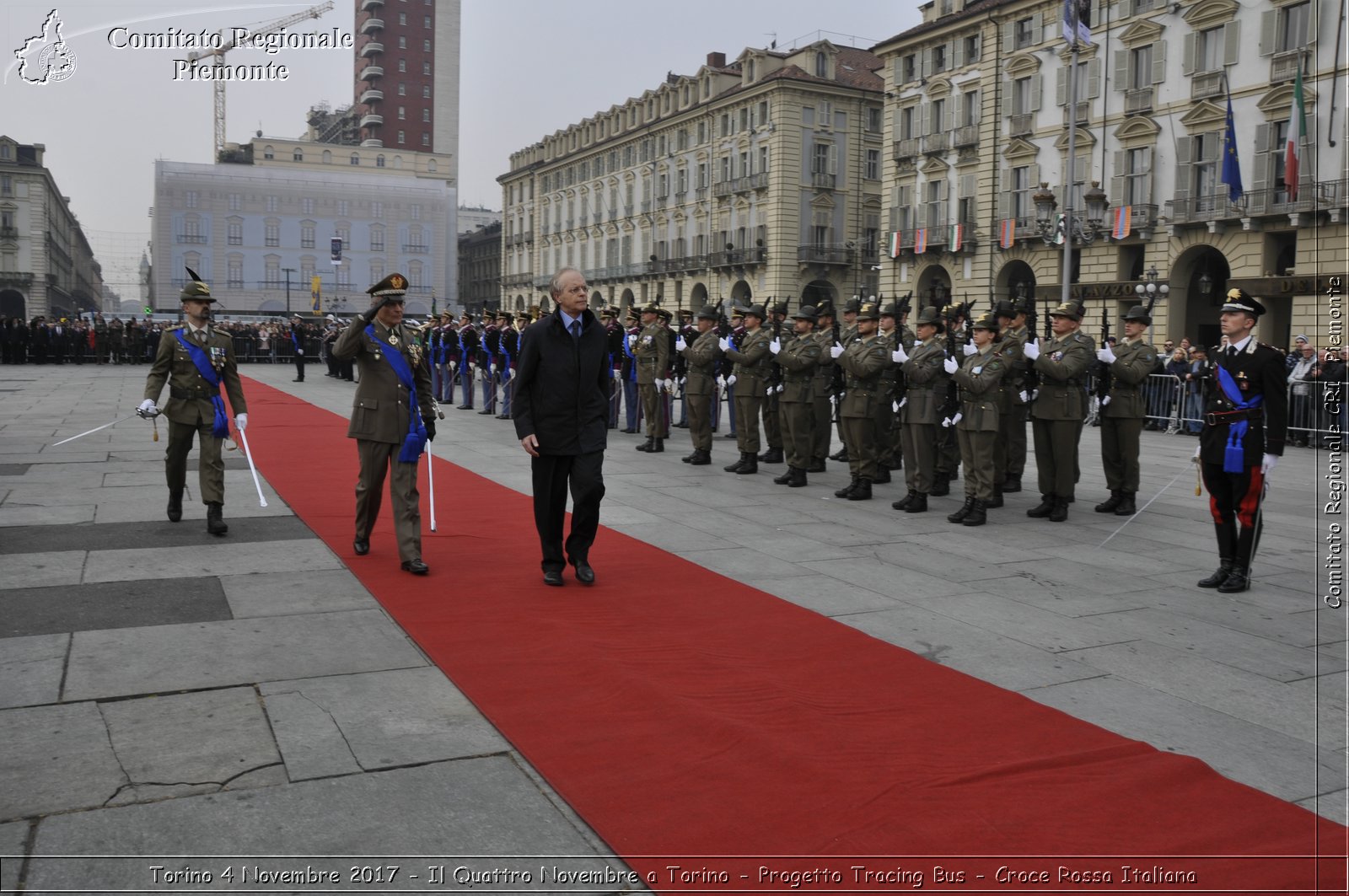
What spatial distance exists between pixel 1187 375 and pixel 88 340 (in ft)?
124

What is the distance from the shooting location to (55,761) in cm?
402

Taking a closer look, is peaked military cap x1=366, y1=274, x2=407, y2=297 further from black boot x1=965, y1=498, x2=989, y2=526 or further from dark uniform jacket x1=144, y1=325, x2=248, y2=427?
black boot x1=965, y1=498, x2=989, y2=526

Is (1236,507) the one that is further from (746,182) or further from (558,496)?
(746,182)

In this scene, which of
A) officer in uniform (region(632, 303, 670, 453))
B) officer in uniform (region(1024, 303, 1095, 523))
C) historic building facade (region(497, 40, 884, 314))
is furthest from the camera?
historic building facade (region(497, 40, 884, 314))

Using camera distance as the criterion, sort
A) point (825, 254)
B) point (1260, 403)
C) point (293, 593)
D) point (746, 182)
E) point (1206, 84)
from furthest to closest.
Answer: point (746, 182) < point (825, 254) < point (1206, 84) < point (1260, 403) < point (293, 593)

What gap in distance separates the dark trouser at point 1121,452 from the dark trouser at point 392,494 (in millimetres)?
6543

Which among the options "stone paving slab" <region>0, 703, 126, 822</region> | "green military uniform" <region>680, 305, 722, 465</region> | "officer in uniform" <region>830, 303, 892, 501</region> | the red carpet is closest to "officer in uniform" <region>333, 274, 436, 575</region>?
the red carpet

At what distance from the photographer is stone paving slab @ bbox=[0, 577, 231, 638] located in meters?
5.84

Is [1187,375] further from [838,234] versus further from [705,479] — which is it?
[838,234]

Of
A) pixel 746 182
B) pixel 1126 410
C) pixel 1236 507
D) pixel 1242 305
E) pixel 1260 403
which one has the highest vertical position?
pixel 746 182

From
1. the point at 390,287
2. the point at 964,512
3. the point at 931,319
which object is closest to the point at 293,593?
the point at 390,287

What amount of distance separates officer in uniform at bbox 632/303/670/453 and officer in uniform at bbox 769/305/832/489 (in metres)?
3.15

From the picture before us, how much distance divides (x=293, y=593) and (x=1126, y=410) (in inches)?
306

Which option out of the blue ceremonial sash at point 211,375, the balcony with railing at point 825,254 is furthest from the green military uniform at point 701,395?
the balcony with railing at point 825,254
